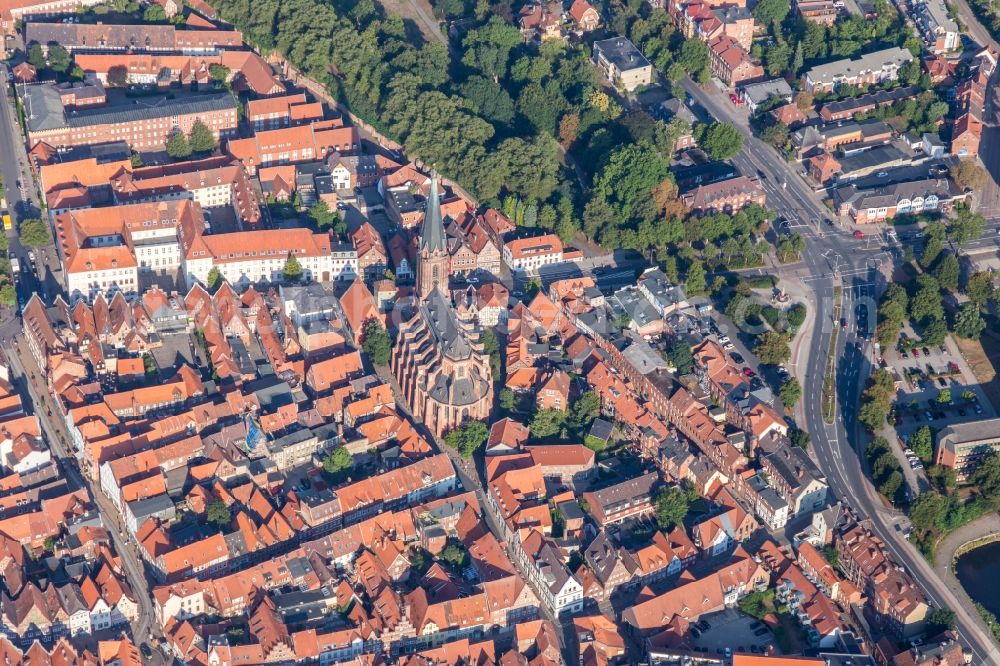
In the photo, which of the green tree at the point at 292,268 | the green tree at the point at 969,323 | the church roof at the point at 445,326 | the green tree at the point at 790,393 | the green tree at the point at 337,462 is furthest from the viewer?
the green tree at the point at 969,323

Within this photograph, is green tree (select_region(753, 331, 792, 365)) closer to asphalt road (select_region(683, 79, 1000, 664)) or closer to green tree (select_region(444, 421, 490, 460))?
asphalt road (select_region(683, 79, 1000, 664))

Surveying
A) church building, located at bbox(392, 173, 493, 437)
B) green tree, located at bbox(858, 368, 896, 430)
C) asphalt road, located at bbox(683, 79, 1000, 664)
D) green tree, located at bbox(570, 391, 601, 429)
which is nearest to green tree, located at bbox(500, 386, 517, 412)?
church building, located at bbox(392, 173, 493, 437)

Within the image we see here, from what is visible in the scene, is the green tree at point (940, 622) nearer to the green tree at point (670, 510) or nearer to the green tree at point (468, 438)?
the green tree at point (670, 510)

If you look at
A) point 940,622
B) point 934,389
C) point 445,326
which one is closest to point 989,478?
point 934,389

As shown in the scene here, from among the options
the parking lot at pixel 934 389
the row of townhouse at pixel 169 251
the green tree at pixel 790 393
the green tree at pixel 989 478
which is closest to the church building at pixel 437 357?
the row of townhouse at pixel 169 251

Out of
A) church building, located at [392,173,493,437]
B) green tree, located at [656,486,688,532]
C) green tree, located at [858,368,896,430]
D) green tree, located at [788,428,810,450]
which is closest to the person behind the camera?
green tree, located at [656,486,688,532]

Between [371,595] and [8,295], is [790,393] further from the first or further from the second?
[8,295]

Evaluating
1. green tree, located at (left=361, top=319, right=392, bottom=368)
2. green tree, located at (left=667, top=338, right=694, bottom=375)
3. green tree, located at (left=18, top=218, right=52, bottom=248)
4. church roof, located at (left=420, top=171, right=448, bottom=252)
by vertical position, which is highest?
church roof, located at (left=420, top=171, right=448, bottom=252)
